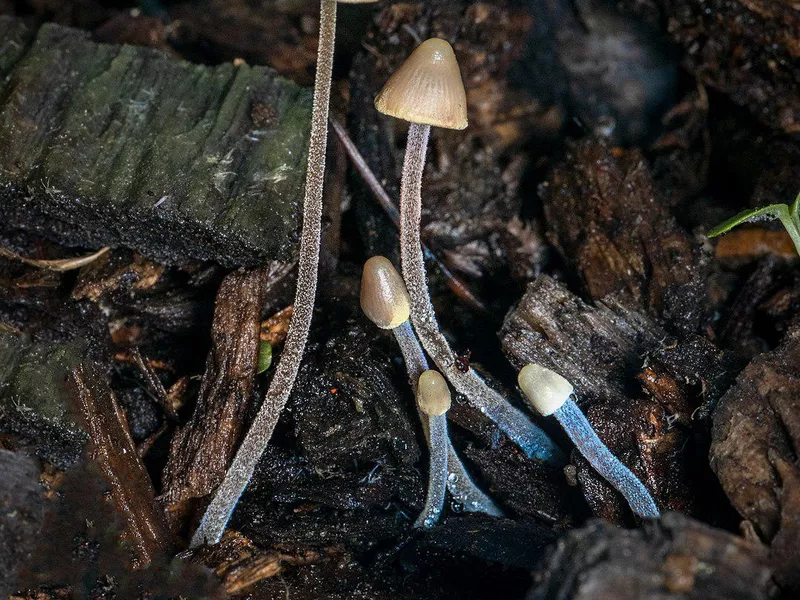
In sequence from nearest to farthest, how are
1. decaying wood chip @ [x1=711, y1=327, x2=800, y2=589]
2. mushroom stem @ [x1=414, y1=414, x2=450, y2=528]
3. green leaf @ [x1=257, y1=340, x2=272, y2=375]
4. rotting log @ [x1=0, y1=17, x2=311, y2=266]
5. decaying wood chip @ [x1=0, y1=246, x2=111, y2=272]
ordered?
1. decaying wood chip @ [x1=711, y1=327, x2=800, y2=589]
2. mushroom stem @ [x1=414, y1=414, x2=450, y2=528]
3. rotting log @ [x1=0, y1=17, x2=311, y2=266]
4. green leaf @ [x1=257, y1=340, x2=272, y2=375]
5. decaying wood chip @ [x1=0, y1=246, x2=111, y2=272]

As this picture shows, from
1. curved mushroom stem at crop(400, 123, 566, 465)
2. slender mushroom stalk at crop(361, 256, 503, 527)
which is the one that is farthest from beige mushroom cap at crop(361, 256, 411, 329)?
curved mushroom stem at crop(400, 123, 566, 465)

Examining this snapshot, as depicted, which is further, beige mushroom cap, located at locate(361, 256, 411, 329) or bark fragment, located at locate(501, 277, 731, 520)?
bark fragment, located at locate(501, 277, 731, 520)

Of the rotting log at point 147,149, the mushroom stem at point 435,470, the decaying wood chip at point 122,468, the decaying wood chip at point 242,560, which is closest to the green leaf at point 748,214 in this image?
the mushroom stem at point 435,470

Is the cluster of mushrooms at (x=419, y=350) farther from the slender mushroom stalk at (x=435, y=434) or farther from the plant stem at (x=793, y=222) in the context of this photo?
the plant stem at (x=793, y=222)

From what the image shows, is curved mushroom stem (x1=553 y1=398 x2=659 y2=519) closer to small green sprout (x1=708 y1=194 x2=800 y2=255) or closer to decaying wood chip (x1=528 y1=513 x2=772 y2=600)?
decaying wood chip (x1=528 y1=513 x2=772 y2=600)

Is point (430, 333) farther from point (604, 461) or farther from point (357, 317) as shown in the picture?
point (604, 461)

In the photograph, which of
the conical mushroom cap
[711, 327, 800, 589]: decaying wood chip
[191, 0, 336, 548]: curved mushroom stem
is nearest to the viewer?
[711, 327, 800, 589]: decaying wood chip

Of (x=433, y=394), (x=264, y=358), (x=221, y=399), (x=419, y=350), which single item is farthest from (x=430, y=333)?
(x=221, y=399)

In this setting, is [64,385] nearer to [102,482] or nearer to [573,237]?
[102,482]
